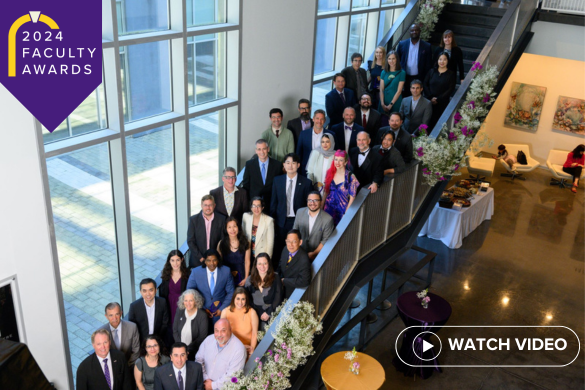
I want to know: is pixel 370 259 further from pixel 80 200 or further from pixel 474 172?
pixel 474 172

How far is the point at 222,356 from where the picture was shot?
589 centimetres

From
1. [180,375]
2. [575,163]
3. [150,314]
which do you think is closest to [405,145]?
[150,314]

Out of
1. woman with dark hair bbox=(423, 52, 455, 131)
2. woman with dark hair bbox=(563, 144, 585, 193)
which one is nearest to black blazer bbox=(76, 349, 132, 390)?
woman with dark hair bbox=(423, 52, 455, 131)

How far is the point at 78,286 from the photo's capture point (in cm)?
688

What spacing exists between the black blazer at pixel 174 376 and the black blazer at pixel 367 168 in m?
3.13

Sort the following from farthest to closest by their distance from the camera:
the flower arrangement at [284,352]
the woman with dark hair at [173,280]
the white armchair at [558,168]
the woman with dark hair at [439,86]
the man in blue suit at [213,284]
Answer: the white armchair at [558,168], the woman with dark hair at [439,86], the woman with dark hair at [173,280], the man in blue suit at [213,284], the flower arrangement at [284,352]

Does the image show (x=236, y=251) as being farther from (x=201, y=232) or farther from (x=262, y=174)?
(x=262, y=174)

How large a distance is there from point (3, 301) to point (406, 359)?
537 cm

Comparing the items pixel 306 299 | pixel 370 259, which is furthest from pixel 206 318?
pixel 370 259

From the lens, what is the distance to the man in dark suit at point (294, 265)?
618 cm

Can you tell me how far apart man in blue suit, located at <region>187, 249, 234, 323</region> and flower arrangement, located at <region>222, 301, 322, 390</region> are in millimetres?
722

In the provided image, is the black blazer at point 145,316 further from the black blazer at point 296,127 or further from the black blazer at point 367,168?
the black blazer at point 296,127

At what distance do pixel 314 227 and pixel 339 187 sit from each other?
A: 2.29ft

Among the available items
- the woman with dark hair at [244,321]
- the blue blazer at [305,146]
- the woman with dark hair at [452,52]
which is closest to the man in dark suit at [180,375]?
the woman with dark hair at [244,321]
